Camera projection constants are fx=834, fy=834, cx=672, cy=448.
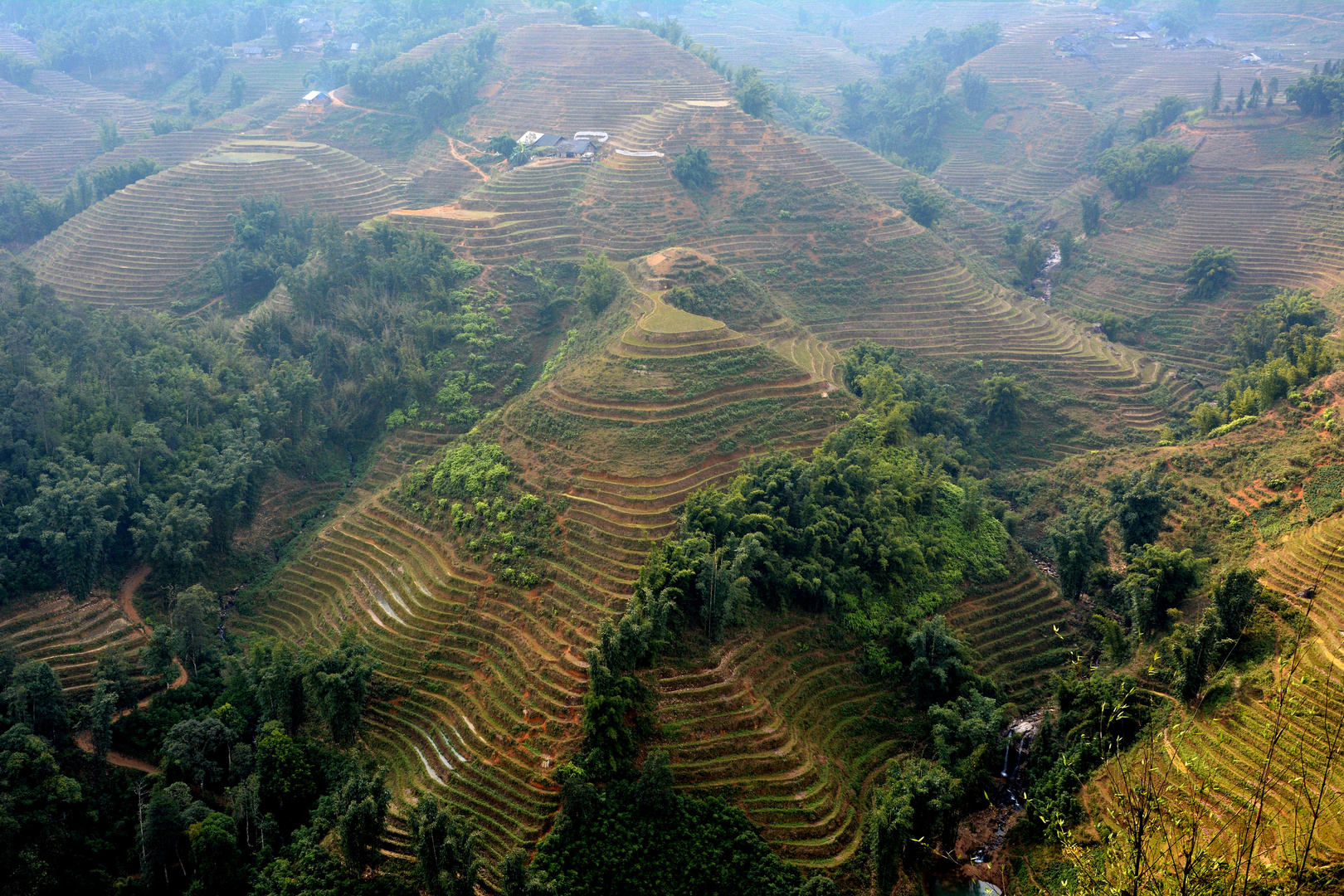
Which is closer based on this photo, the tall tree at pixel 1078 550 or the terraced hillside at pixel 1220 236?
the tall tree at pixel 1078 550

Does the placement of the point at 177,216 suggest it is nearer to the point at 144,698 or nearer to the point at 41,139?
the point at 41,139

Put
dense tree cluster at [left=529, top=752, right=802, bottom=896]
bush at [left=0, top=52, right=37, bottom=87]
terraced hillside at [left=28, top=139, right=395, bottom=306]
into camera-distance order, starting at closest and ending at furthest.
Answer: dense tree cluster at [left=529, top=752, right=802, bottom=896]
terraced hillside at [left=28, top=139, right=395, bottom=306]
bush at [left=0, top=52, right=37, bottom=87]

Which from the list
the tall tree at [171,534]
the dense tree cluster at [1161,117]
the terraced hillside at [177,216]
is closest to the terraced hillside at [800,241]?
the terraced hillside at [177,216]

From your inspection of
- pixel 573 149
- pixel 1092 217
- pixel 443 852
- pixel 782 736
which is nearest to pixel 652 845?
pixel 782 736

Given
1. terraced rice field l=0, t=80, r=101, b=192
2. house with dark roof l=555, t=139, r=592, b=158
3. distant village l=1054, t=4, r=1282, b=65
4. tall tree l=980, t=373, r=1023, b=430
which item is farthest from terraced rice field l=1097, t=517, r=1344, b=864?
distant village l=1054, t=4, r=1282, b=65

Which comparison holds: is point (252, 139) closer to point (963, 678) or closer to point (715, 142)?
point (715, 142)

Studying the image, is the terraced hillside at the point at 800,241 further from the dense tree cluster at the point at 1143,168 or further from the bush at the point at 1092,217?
the dense tree cluster at the point at 1143,168

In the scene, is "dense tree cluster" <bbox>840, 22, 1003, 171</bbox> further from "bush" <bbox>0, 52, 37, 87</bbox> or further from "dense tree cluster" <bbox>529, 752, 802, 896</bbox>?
"bush" <bbox>0, 52, 37, 87</bbox>
